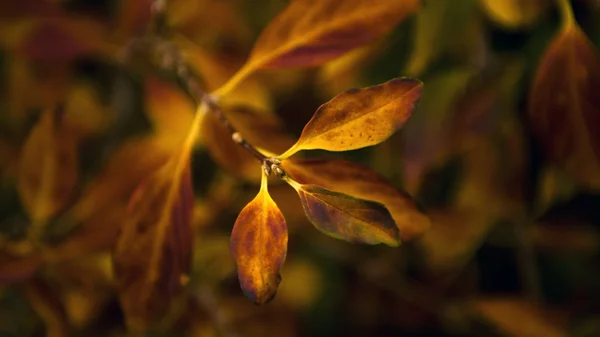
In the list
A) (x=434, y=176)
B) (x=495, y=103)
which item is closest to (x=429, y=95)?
(x=495, y=103)

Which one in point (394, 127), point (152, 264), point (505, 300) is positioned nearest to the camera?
point (394, 127)

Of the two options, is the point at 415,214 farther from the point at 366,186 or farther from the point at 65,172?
the point at 65,172

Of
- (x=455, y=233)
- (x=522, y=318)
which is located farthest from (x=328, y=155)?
(x=522, y=318)

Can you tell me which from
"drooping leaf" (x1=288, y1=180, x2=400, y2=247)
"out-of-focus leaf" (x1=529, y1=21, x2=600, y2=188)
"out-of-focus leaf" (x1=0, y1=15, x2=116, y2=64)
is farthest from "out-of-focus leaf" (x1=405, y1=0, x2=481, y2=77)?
"out-of-focus leaf" (x1=0, y1=15, x2=116, y2=64)

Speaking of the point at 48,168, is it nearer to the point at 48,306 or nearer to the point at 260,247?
Answer: the point at 48,306

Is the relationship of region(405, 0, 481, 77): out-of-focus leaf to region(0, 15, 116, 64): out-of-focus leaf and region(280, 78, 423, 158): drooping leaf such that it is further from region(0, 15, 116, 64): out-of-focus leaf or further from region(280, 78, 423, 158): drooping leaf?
region(0, 15, 116, 64): out-of-focus leaf

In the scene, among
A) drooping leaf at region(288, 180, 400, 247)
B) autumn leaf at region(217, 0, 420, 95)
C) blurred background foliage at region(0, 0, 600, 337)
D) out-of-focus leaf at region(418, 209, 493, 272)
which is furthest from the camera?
out-of-focus leaf at region(418, 209, 493, 272)

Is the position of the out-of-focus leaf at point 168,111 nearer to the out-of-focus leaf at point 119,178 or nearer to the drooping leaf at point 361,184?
the out-of-focus leaf at point 119,178
